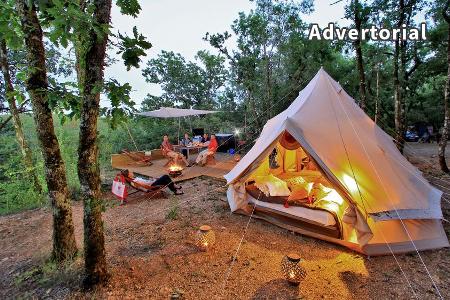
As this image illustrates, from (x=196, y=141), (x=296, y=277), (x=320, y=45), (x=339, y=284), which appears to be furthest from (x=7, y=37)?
(x=320, y=45)

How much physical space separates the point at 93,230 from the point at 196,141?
8011 millimetres

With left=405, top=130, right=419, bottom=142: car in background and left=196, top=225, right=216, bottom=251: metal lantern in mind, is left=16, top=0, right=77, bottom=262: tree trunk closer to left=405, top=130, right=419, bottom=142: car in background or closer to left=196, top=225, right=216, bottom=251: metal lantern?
left=196, top=225, right=216, bottom=251: metal lantern

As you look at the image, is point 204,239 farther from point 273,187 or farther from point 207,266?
point 273,187

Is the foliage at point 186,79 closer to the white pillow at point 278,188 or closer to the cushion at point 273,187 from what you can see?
the cushion at point 273,187

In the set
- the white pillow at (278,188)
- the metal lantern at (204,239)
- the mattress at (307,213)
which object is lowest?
the metal lantern at (204,239)

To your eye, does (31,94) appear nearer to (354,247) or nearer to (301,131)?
(301,131)

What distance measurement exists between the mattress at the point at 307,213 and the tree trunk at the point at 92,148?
2.64 meters

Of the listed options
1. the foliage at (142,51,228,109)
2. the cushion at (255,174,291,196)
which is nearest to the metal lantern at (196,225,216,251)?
the cushion at (255,174,291,196)

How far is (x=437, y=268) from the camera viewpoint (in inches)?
122

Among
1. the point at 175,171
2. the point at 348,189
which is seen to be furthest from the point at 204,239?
the point at 175,171

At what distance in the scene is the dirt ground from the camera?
274 centimetres

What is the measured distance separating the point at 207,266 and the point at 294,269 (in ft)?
3.53

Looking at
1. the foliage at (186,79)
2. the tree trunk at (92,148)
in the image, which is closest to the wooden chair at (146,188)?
the tree trunk at (92,148)

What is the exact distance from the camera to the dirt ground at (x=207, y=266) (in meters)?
2.74
